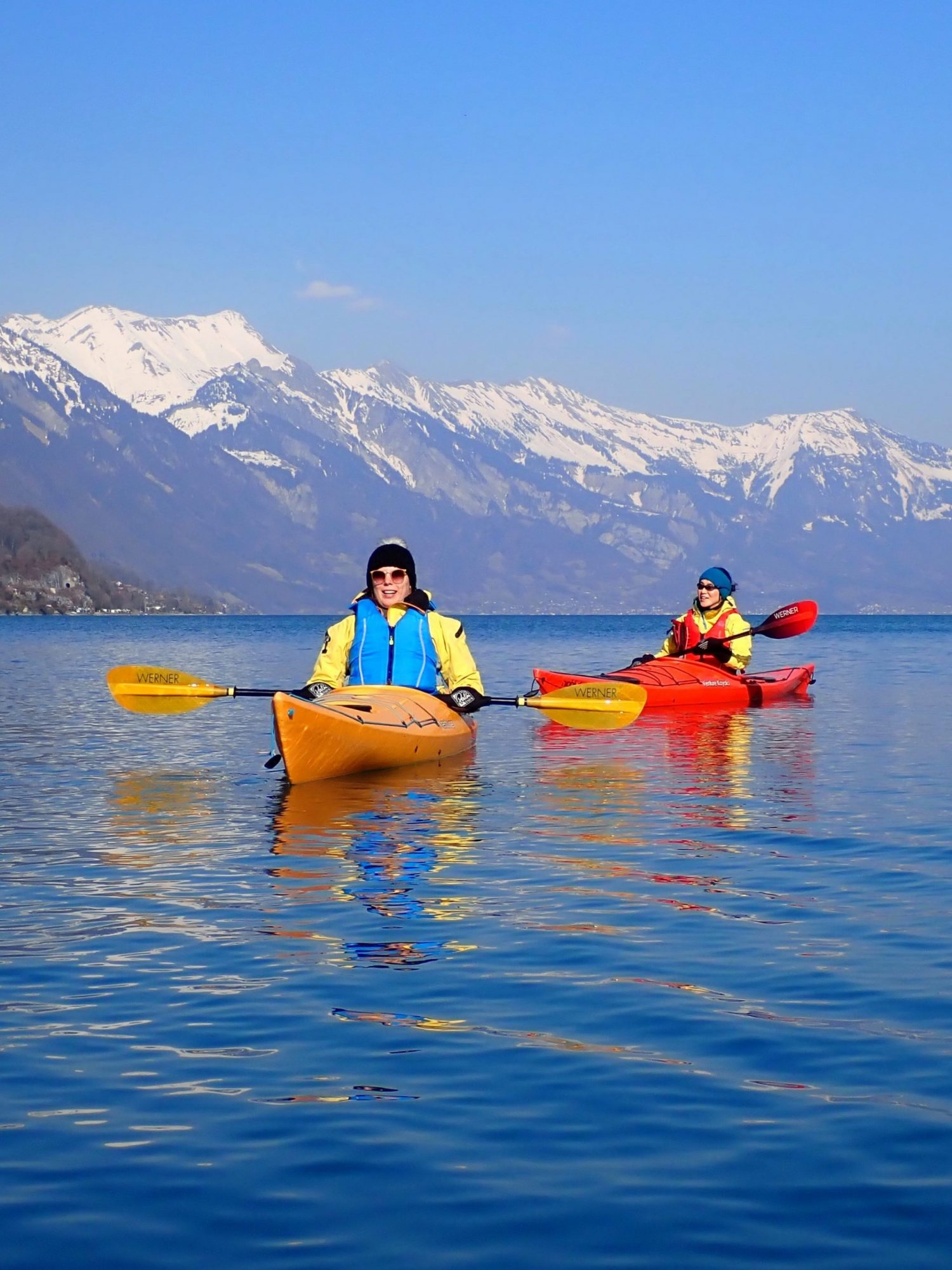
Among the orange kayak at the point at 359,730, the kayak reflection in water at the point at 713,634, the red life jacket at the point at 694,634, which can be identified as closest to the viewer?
the orange kayak at the point at 359,730

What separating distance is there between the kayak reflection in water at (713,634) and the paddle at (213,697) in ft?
29.2

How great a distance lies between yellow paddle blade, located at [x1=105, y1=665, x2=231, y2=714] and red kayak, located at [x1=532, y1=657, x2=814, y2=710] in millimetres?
8432

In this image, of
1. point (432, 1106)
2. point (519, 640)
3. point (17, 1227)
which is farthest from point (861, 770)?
point (519, 640)

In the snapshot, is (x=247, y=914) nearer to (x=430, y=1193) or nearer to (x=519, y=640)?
(x=430, y=1193)

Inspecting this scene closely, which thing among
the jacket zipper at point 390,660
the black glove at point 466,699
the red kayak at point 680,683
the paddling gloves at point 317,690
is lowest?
the red kayak at point 680,683

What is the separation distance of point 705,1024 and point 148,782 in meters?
11.4

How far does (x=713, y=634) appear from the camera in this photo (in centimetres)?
2945

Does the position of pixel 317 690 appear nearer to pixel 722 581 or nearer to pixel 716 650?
pixel 722 581

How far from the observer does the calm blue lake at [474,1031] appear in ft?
17.6

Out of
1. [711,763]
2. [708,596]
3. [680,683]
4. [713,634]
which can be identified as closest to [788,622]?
[713,634]

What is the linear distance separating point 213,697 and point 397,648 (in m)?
2.57

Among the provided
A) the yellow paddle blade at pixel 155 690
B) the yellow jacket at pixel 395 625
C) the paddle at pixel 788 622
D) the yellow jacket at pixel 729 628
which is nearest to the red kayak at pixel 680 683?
the yellow jacket at pixel 729 628

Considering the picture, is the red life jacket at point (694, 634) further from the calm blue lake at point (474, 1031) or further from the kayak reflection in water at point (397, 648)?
the calm blue lake at point (474, 1031)

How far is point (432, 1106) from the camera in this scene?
6.39 m
